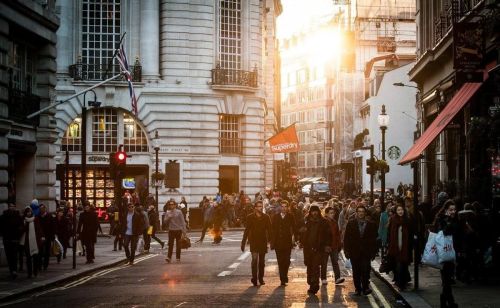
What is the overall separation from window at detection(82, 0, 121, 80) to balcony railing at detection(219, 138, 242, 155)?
25.8 ft

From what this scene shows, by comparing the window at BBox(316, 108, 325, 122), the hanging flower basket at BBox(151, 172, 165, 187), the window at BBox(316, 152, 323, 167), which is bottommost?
the hanging flower basket at BBox(151, 172, 165, 187)

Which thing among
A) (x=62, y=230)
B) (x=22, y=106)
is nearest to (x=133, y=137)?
(x=22, y=106)

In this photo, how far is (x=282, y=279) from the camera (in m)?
20.4

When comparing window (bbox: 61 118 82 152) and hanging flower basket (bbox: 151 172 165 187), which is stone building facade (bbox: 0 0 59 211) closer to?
hanging flower basket (bbox: 151 172 165 187)

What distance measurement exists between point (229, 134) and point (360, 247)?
3613cm

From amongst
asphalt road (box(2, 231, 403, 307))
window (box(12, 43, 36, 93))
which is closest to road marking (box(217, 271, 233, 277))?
asphalt road (box(2, 231, 403, 307))

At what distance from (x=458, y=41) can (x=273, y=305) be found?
8.02 m

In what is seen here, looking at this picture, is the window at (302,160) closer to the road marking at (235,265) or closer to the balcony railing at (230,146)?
the balcony railing at (230,146)

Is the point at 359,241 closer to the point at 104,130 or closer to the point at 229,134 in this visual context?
the point at 104,130

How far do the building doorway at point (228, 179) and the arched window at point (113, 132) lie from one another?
5.31 meters

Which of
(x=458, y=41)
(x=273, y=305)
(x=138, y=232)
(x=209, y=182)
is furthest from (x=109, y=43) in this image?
(x=273, y=305)

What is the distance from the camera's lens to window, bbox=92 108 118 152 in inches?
2032

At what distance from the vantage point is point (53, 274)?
23.3m

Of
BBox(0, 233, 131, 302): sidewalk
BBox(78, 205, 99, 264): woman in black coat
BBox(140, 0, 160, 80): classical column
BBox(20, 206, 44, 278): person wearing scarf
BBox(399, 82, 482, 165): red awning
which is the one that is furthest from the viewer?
BBox(140, 0, 160, 80): classical column
